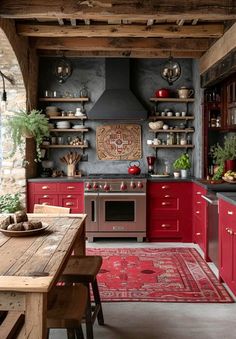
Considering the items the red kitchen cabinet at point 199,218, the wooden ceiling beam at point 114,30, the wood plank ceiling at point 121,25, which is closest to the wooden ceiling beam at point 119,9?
the wood plank ceiling at point 121,25

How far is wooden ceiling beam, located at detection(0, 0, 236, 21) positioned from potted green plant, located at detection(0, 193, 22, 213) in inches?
96.3

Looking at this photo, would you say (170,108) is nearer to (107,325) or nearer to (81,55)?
(81,55)

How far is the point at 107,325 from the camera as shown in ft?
11.1

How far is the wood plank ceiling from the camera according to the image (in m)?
4.40

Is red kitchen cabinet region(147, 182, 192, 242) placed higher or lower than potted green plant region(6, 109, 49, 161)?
lower

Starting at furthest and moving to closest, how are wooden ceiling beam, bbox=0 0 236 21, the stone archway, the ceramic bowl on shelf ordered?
the ceramic bowl on shelf → the stone archway → wooden ceiling beam, bbox=0 0 236 21

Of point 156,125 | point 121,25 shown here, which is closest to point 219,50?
point 121,25

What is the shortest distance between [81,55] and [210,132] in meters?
2.42

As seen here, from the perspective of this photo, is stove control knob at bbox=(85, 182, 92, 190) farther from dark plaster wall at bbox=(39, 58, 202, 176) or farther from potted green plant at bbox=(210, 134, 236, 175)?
potted green plant at bbox=(210, 134, 236, 175)

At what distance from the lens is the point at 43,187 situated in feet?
21.0

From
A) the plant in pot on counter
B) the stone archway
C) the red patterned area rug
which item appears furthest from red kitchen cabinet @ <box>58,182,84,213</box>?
the plant in pot on counter

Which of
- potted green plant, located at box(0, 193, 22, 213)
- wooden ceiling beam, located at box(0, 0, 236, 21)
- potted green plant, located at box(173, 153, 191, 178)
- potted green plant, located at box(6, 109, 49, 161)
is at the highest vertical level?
wooden ceiling beam, located at box(0, 0, 236, 21)

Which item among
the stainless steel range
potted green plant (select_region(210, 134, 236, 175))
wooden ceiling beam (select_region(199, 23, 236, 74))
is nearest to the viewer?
wooden ceiling beam (select_region(199, 23, 236, 74))

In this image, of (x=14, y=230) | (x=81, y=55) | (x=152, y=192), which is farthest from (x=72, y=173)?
(x=14, y=230)
